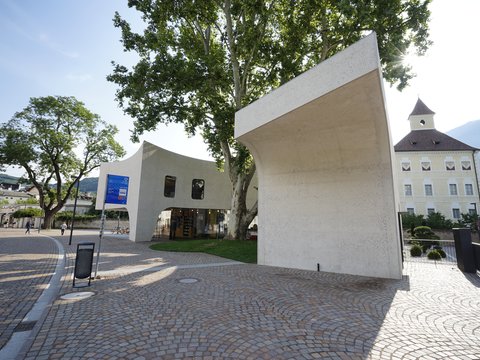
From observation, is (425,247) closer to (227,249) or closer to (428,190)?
(227,249)

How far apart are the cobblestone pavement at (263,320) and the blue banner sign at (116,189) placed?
107 inches

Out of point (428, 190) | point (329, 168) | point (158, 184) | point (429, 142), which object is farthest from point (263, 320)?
point (429, 142)

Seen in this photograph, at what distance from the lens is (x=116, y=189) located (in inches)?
362

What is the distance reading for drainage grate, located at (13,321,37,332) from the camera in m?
4.65

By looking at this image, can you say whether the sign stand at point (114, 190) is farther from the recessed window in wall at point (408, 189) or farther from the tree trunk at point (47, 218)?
the recessed window in wall at point (408, 189)

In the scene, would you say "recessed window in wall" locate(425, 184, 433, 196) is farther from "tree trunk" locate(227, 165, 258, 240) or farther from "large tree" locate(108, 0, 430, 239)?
"tree trunk" locate(227, 165, 258, 240)

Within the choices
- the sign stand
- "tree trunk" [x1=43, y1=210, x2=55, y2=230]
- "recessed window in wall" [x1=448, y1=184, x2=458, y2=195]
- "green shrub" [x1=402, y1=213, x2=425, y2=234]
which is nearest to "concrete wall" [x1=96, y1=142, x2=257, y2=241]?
the sign stand

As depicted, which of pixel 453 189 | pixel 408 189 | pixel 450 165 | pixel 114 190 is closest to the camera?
pixel 114 190

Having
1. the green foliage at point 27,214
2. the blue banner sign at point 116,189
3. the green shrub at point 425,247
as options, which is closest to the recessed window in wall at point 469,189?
the green shrub at point 425,247

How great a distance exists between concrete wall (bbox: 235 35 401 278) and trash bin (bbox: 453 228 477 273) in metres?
4.23

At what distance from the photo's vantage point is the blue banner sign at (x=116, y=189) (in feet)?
29.5

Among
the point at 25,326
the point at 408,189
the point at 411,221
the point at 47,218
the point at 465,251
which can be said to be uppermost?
the point at 408,189

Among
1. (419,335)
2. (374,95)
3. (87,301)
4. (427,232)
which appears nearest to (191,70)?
(374,95)

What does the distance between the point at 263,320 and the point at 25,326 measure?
178 inches
